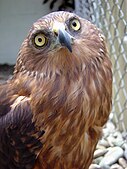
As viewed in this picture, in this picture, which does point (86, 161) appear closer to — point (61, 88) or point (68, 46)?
point (61, 88)

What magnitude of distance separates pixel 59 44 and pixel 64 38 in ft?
0.25

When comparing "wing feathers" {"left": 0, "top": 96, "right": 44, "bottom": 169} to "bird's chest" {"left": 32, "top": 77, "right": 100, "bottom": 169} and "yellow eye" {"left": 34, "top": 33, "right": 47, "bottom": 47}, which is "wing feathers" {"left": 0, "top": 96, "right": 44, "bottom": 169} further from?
"yellow eye" {"left": 34, "top": 33, "right": 47, "bottom": 47}

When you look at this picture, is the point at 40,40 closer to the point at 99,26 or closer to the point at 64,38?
the point at 64,38

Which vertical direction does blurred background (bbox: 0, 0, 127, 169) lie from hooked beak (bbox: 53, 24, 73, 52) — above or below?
below

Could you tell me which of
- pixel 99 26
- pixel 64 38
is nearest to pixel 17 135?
pixel 64 38

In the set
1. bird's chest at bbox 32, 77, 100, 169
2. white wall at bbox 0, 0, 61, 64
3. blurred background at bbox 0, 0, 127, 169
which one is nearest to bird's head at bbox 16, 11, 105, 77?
bird's chest at bbox 32, 77, 100, 169

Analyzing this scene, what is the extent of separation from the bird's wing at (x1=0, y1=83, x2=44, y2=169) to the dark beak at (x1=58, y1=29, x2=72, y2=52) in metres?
0.42

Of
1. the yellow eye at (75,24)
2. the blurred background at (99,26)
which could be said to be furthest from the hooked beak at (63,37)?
the blurred background at (99,26)

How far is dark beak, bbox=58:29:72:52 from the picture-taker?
92.7 inches

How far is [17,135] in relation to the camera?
2721 millimetres

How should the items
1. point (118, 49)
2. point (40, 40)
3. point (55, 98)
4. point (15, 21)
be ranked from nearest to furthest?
point (40, 40) < point (55, 98) < point (118, 49) < point (15, 21)

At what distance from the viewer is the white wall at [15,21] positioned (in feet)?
24.2

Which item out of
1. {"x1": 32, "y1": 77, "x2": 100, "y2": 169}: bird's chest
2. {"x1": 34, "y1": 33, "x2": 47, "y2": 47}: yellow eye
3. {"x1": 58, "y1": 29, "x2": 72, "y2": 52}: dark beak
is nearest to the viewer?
{"x1": 58, "y1": 29, "x2": 72, "y2": 52}: dark beak

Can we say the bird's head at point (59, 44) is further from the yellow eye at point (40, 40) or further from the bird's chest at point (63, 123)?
the bird's chest at point (63, 123)
